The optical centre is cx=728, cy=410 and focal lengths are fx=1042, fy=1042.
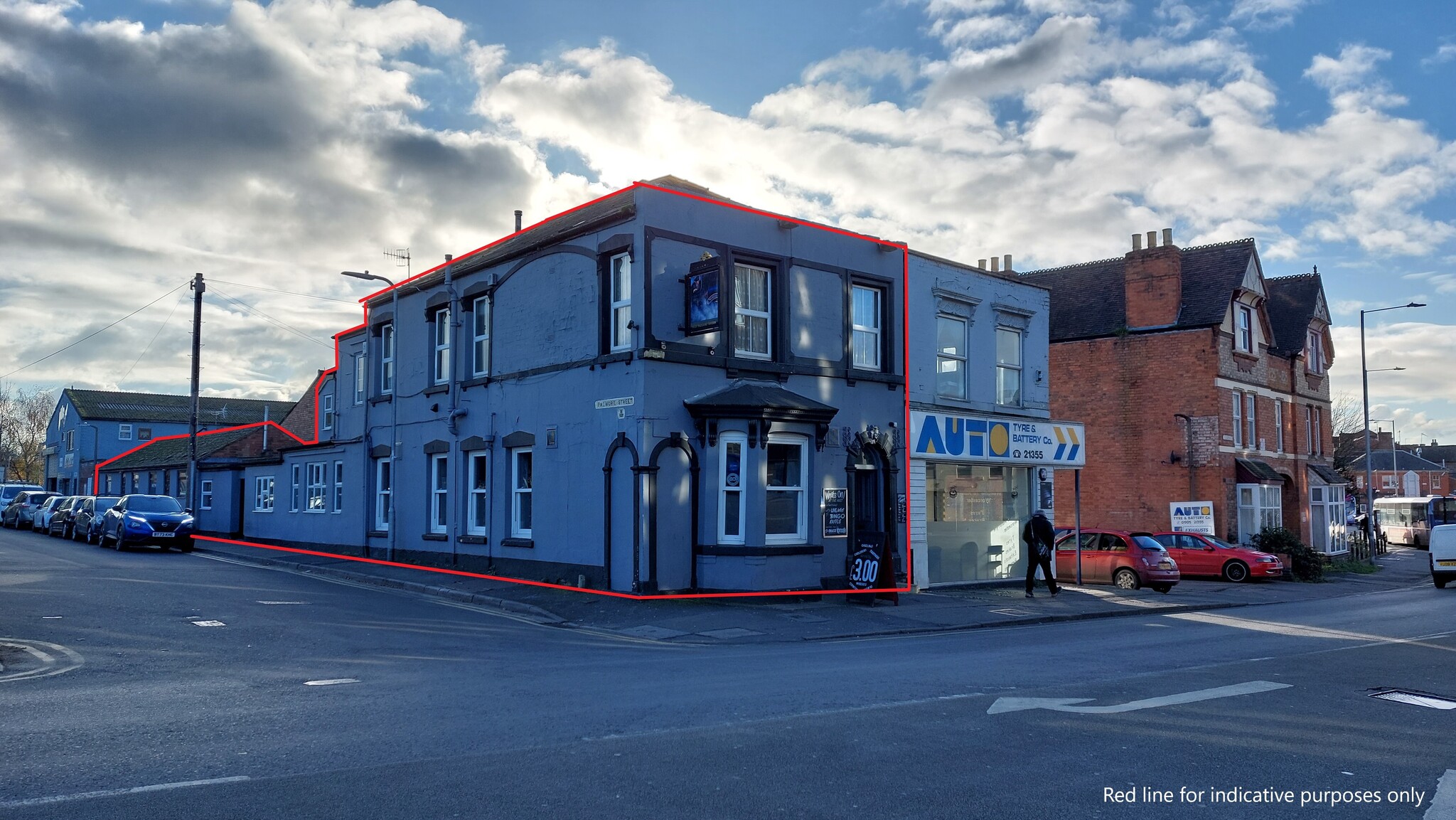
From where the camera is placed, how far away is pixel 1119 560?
24766 millimetres

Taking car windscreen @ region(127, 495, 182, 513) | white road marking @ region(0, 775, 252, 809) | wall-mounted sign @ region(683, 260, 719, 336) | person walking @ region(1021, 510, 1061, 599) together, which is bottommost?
white road marking @ region(0, 775, 252, 809)

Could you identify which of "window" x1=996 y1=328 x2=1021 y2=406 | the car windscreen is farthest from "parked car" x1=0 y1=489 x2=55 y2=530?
"window" x1=996 y1=328 x2=1021 y2=406

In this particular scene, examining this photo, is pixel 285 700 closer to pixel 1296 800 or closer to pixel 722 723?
pixel 722 723

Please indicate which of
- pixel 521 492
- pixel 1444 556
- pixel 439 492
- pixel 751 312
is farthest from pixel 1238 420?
pixel 439 492

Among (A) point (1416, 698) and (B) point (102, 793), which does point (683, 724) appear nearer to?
(B) point (102, 793)

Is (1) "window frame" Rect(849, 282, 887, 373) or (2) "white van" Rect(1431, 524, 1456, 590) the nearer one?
(1) "window frame" Rect(849, 282, 887, 373)

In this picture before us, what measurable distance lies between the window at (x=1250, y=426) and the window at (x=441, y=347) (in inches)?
1062

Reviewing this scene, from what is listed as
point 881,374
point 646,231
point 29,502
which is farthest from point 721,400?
point 29,502

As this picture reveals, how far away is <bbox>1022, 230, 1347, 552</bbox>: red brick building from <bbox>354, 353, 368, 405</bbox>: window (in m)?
22.5

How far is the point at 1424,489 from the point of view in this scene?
100375mm

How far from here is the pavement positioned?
600 inches

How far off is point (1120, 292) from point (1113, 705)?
31473mm

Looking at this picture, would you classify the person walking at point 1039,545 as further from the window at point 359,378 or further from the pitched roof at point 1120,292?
the window at point 359,378

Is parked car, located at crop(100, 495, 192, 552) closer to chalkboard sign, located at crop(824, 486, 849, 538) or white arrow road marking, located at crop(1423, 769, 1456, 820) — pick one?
chalkboard sign, located at crop(824, 486, 849, 538)
